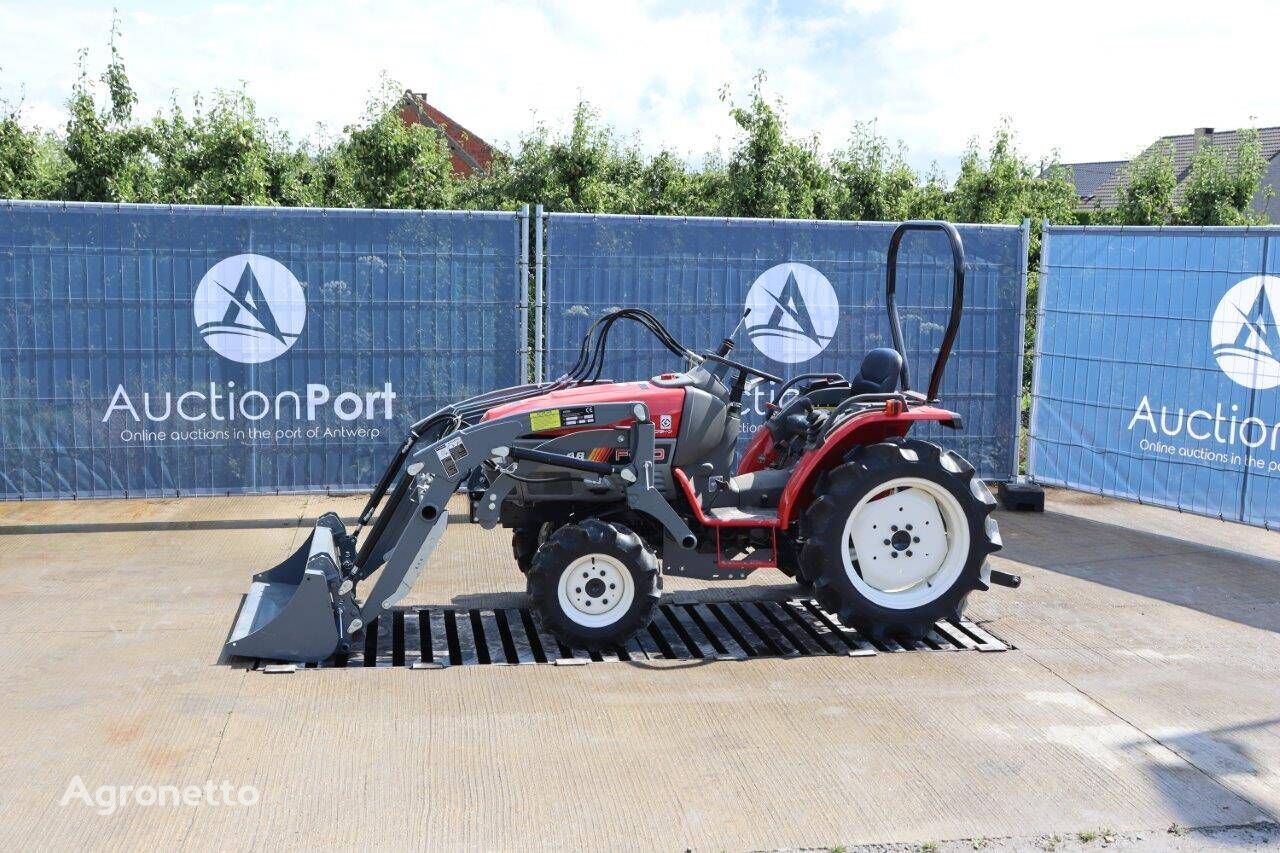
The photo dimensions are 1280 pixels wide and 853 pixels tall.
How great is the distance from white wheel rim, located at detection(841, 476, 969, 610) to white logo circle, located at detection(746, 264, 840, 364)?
331 centimetres

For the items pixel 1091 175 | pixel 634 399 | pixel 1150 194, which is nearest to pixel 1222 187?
pixel 1150 194

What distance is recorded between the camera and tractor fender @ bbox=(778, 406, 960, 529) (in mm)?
6168

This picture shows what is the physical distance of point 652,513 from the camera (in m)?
6.01

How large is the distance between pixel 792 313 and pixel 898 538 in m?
3.57

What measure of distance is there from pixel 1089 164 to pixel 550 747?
4603cm

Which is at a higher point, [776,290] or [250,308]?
[776,290]

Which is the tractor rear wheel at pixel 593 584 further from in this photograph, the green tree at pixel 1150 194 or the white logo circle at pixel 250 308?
the green tree at pixel 1150 194

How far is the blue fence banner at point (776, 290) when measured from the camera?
30.6 feet

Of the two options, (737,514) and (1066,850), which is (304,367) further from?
(1066,850)

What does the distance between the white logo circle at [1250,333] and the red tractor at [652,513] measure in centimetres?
322

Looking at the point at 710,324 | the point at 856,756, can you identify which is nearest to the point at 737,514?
the point at 856,756

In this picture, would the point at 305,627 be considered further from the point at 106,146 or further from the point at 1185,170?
the point at 1185,170

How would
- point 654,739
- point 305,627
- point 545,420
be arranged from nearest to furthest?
point 654,739, point 305,627, point 545,420

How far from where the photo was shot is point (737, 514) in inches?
248
